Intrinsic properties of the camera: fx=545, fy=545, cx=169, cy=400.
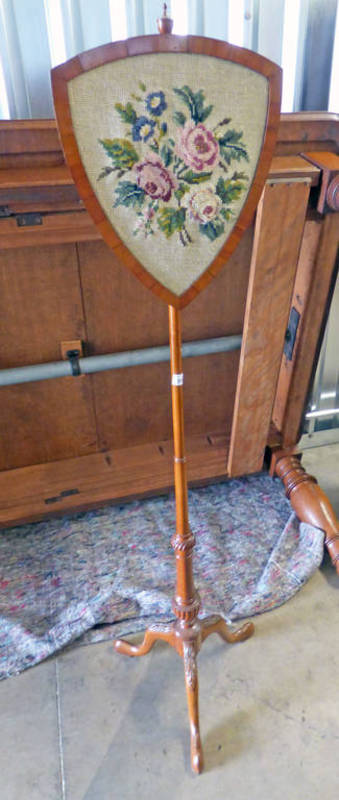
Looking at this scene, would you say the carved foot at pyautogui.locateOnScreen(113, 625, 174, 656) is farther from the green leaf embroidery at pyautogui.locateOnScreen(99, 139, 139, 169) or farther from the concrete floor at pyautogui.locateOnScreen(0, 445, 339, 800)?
the green leaf embroidery at pyautogui.locateOnScreen(99, 139, 139, 169)

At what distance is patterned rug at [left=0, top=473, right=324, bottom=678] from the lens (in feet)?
4.59

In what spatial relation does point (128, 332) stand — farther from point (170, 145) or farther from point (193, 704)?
point (193, 704)

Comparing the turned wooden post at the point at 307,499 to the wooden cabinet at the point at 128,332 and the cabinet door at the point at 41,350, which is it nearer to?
the wooden cabinet at the point at 128,332

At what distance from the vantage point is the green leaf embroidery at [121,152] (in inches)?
30.5

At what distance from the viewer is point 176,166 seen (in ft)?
2.67

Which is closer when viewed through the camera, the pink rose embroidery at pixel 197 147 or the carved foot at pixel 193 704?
the pink rose embroidery at pixel 197 147

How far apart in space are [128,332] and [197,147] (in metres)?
0.88

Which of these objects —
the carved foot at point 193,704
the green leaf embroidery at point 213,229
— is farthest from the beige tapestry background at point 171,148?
the carved foot at point 193,704

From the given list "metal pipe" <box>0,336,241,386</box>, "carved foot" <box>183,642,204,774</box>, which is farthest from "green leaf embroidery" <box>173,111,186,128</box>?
"carved foot" <box>183,642,204,774</box>

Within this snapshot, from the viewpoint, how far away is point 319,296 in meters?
1.49

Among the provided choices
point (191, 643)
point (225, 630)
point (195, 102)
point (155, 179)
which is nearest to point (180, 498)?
point (191, 643)

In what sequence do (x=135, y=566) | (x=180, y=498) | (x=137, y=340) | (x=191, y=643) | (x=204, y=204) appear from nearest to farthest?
1. (x=204, y=204)
2. (x=180, y=498)
3. (x=191, y=643)
4. (x=135, y=566)
5. (x=137, y=340)

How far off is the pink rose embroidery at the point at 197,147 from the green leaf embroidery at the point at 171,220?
68 mm

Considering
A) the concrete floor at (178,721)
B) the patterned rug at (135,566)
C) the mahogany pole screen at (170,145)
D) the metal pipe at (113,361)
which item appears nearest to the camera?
the mahogany pole screen at (170,145)
